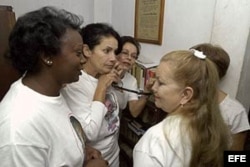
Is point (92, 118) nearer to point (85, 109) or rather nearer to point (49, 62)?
point (85, 109)

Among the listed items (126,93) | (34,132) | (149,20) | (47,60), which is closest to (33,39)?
(47,60)

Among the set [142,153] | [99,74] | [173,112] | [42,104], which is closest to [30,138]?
[42,104]

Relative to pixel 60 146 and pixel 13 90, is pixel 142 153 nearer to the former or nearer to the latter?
pixel 60 146

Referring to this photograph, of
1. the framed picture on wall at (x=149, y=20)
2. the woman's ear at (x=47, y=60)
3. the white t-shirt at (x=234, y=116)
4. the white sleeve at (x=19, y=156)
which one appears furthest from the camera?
the framed picture on wall at (x=149, y=20)

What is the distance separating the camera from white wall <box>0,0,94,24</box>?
2.48m

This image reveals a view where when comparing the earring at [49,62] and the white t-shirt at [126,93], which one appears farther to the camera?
the white t-shirt at [126,93]

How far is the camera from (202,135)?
0.88 metres

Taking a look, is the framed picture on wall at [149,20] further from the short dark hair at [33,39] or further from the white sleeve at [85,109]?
the short dark hair at [33,39]

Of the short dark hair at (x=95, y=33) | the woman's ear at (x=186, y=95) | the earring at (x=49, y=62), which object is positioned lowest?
the woman's ear at (x=186, y=95)

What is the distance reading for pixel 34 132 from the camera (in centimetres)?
80

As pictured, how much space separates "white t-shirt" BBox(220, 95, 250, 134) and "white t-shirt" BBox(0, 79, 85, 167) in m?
0.83

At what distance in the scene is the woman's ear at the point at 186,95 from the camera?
2.98ft

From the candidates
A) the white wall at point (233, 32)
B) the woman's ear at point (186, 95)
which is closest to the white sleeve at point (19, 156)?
the woman's ear at point (186, 95)

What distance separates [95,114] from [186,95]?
0.51 metres
